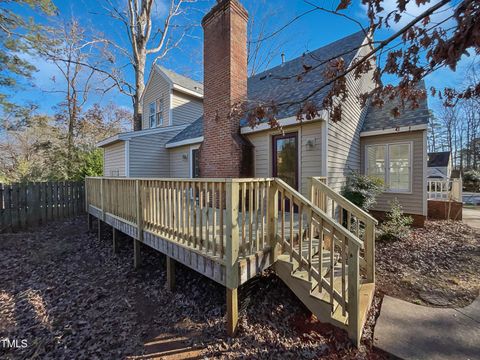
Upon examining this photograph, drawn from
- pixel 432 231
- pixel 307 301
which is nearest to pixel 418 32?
pixel 307 301

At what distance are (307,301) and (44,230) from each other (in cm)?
833

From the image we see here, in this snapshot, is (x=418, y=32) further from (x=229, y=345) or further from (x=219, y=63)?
(x=219, y=63)

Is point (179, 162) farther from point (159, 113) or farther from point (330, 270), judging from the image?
point (330, 270)

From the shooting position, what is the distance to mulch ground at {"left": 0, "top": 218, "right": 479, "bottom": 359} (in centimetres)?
270

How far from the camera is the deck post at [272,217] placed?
3.34 meters

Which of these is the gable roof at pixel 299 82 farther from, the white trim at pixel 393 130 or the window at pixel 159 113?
the window at pixel 159 113

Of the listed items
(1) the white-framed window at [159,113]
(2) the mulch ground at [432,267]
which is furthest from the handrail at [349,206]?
(1) the white-framed window at [159,113]

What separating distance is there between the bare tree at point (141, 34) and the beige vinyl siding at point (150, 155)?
12.4ft

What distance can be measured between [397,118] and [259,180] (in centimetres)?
741

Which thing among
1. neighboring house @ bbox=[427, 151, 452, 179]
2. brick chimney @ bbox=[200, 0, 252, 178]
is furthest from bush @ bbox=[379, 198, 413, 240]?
neighboring house @ bbox=[427, 151, 452, 179]

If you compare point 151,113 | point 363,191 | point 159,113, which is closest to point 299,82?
point 363,191

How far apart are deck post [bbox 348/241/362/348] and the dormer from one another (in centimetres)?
1097

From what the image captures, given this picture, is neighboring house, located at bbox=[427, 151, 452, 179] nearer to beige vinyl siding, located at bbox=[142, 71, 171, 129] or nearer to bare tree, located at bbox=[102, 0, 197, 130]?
beige vinyl siding, located at bbox=[142, 71, 171, 129]

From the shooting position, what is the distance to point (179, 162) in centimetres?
1027
